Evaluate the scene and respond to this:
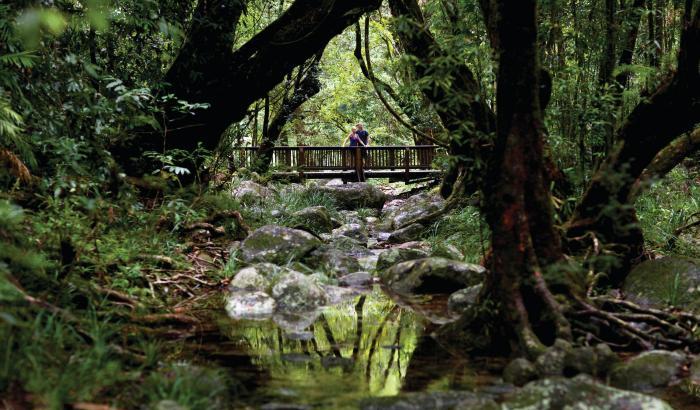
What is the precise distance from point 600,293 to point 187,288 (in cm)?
339

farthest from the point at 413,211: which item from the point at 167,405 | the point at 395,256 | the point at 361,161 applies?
the point at 167,405

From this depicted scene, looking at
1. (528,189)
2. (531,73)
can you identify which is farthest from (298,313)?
(531,73)

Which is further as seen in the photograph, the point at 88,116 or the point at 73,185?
the point at 88,116

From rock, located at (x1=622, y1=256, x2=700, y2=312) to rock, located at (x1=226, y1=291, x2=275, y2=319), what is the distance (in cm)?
287

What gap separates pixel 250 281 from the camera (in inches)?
226

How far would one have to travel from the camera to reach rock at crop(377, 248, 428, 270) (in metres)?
7.31

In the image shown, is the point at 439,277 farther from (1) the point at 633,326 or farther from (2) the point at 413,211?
(2) the point at 413,211

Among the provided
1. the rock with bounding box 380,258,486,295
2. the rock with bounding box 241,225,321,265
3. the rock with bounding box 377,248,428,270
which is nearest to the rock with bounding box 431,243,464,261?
the rock with bounding box 377,248,428,270

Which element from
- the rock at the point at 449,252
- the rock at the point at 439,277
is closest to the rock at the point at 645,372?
the rock at the point at 439,277

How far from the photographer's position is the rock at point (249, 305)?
4.96 m

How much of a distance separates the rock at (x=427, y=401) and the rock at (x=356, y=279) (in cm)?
362

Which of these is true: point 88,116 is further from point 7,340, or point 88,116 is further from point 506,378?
point 506,378

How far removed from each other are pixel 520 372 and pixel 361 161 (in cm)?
1585

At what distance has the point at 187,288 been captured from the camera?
5449 millimetres
